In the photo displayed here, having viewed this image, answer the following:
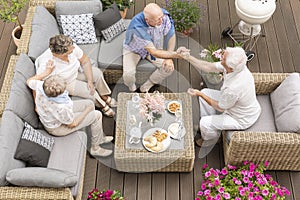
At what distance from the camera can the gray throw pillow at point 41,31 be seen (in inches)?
137

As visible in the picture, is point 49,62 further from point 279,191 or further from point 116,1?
point 279,191

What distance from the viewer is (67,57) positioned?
10.7 ft

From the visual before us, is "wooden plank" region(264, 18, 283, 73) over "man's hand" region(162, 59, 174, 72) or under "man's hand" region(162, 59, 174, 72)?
over

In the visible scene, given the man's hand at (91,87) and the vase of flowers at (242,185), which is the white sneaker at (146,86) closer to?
the man's hand at (91,87)

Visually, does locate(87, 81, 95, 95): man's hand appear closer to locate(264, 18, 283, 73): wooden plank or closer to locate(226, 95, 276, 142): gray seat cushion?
locate(226, 95, 276, 142): gray seat cushion

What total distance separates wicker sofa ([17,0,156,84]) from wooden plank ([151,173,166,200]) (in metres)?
1.03

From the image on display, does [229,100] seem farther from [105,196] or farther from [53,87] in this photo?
[53,87]

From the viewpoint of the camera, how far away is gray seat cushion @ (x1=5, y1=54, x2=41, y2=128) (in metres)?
3.05

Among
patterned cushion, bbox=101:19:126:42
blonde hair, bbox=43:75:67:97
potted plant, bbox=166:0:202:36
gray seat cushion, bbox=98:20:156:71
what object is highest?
potted plant, bbox=166:0:202:36

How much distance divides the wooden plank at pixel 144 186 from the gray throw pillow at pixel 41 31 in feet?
5.01

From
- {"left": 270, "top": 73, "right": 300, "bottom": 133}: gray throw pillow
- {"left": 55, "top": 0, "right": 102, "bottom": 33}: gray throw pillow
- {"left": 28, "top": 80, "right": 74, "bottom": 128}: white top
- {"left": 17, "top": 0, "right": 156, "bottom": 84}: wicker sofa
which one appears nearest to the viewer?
{"left": 28, "top": 80, "right": 74, "bottom": 128}: white top

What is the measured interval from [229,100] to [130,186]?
124 cm

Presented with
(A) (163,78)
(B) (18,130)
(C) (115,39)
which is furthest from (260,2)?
(B) (18,130)

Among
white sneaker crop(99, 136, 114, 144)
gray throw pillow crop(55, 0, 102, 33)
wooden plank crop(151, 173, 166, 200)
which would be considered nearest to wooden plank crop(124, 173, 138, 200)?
wooden plank crop(151, 173, 166, 200)
